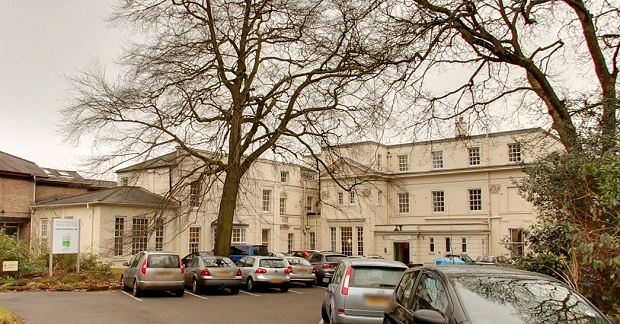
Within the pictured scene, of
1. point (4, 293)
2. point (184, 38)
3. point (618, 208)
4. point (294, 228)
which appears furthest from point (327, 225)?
point (618, 208)

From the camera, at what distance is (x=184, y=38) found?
23984 mm

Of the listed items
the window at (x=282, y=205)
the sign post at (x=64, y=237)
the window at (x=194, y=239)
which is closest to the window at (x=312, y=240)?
the window at (x=282, y=205)

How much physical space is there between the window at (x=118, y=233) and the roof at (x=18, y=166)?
310 inches

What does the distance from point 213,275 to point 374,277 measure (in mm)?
10595

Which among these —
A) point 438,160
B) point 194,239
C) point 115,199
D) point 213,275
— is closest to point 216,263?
point 213,275

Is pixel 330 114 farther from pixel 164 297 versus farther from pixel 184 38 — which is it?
pixel 164 297

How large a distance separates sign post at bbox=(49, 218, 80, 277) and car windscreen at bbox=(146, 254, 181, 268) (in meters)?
6.46

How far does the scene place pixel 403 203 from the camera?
46.3 metres

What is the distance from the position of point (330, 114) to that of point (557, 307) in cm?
2011

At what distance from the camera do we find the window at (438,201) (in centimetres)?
4383

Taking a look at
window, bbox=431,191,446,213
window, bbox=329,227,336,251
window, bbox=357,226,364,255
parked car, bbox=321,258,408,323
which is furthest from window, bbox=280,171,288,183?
parked car, bbox=321,258,408,323

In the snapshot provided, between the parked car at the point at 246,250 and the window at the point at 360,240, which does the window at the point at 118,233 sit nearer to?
the parked car at the point at 246,250

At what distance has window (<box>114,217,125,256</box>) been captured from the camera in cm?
3077

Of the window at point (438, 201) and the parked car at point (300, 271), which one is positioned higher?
the window at point (438, 201)
